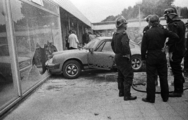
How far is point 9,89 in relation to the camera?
4223 mm

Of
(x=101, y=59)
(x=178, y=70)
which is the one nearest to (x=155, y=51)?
(x=178, y=70)

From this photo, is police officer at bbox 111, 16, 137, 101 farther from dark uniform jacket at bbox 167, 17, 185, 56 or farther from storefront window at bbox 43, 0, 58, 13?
storefront window at bbox 43, 0, 58, 13

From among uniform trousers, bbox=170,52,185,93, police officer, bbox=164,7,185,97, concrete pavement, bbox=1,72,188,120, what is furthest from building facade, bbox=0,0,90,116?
uniform trousers, bbox=170,52,185,93

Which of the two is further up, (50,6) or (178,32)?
(50,6)

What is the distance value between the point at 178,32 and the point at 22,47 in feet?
12.8

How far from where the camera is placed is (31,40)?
18.2 feet

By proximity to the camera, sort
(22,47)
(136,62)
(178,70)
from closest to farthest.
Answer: (178,70) → (22,47) → (136,62)

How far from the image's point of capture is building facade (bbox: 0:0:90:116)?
405 cm

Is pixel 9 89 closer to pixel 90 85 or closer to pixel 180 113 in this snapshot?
pixel 90 85

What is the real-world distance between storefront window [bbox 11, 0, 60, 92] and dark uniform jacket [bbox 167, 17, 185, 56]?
3731mm

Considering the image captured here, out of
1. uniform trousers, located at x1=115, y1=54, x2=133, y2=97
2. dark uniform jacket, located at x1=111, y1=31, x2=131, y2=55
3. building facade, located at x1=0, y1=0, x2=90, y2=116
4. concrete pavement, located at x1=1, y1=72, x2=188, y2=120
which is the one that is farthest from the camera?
uniform trousers, located at x1=115, y1=54, x2=133, y2=97

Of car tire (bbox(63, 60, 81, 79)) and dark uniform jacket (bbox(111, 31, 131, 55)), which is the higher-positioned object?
dark uniform jacket (bbox(111, 31, 131, 55))

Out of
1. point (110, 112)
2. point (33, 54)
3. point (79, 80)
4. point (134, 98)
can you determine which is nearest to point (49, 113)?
point (110, 112)

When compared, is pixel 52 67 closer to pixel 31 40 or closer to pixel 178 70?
pixel 31 40
